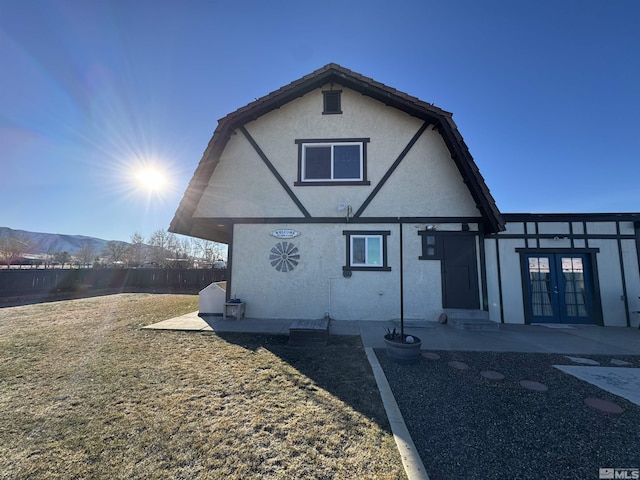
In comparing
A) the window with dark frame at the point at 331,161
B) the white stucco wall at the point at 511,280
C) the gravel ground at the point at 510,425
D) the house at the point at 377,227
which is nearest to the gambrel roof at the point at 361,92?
the house at the point at 377,227

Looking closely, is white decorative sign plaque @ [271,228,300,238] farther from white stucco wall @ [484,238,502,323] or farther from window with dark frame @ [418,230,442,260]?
white stucco wall @ [484,238,502,323]

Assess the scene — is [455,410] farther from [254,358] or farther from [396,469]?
[254,358]

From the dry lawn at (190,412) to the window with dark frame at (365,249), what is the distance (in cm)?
310

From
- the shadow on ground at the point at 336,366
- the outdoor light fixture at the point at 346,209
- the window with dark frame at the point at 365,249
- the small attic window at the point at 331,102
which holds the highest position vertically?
the small attic window at the point at 331,102

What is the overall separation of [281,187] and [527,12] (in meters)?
9.38

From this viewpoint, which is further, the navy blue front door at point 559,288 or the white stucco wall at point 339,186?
the white stucco wall at point 339,186

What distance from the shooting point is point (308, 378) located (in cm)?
428

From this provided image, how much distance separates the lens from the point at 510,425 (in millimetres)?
3041

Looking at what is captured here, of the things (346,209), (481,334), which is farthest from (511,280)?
(346,209)

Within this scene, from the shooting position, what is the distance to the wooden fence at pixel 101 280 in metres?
14.6

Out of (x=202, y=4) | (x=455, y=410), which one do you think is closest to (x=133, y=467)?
(x=455, y=410)

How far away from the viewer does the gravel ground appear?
241 centimetres

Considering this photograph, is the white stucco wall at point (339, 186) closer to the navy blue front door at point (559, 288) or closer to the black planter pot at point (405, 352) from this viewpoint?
the navy blue front door at point (559, 288)

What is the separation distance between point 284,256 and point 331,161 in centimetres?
366
